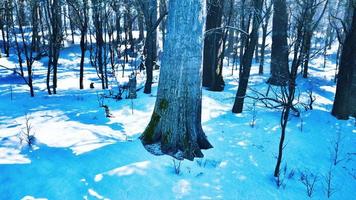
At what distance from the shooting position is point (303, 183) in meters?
5.53

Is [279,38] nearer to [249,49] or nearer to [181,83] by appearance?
[249,49]

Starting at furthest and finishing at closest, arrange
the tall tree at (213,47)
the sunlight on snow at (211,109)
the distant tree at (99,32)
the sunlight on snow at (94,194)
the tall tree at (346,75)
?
the distant tree at (99,32) → the tall tree at (213,47) → the tall tree at (346,75) → the sunlight on snow at (211,109) → the sunlight on snow at (94,194)

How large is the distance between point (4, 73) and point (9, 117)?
9455 mm

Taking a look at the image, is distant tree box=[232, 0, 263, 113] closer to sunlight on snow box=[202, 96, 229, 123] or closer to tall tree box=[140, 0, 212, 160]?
sunlight on snow box=[202, 96, 229, 123]

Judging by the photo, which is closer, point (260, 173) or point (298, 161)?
point (260, 173)

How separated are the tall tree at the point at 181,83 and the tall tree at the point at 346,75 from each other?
227 inches

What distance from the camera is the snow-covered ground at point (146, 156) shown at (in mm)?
4320

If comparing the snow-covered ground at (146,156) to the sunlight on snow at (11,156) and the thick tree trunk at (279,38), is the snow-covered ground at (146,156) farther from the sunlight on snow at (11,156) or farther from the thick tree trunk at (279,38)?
the thick tree trunk at (279,38)

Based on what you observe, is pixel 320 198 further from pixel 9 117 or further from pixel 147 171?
pixel 9 117

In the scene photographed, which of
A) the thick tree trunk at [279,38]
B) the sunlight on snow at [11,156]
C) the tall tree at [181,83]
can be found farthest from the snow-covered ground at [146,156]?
the thick tree trunk at [279,38]

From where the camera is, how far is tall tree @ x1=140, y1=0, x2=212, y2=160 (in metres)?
5.37

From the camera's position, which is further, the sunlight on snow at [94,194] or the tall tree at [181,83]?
the tall tree at [181,83]

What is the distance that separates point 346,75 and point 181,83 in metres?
6.14

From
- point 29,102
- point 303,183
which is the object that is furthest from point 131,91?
point 303,183
